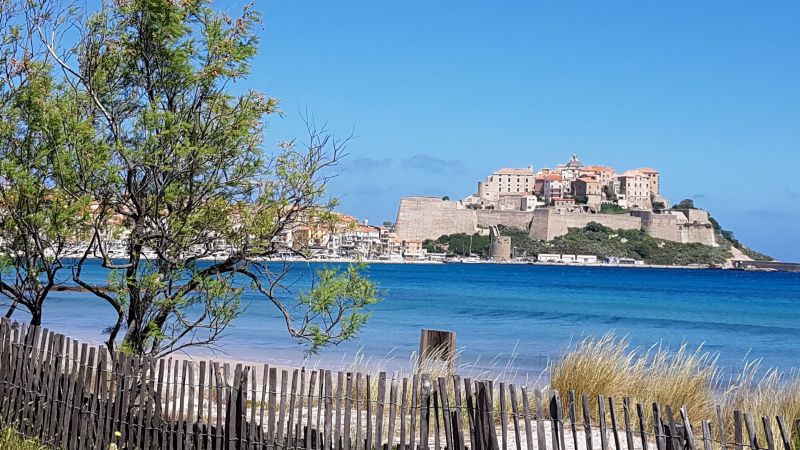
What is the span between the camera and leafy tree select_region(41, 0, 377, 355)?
6.91m

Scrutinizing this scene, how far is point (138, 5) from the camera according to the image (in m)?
6.95

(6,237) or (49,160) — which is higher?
(49,160)

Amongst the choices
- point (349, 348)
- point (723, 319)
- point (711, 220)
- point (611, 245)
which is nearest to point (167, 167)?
point (349, 348)

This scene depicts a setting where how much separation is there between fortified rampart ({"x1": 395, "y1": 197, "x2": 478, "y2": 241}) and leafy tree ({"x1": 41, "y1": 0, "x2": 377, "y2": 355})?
107975mm

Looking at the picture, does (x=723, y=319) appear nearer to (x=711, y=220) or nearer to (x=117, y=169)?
(x=117, y=169)

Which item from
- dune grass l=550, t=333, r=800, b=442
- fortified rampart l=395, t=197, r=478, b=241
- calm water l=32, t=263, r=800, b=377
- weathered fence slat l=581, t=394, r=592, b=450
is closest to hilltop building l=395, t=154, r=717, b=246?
fortified rampart l=395, t=197, r=478, b=241

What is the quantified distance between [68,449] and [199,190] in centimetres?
216

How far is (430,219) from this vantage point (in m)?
119

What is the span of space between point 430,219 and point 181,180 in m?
112

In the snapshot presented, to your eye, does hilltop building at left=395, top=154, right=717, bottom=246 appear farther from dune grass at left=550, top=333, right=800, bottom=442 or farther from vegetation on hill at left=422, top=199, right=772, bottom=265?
dune grass at left=550, top=333, right=800, bottom=442

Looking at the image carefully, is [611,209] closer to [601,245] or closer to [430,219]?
[601,245]

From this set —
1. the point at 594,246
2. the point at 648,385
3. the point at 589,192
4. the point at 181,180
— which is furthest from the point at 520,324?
the point at 589,192

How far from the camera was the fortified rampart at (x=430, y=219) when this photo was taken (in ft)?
382

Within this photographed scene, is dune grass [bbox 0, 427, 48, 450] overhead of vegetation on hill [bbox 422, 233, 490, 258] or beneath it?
beneath
